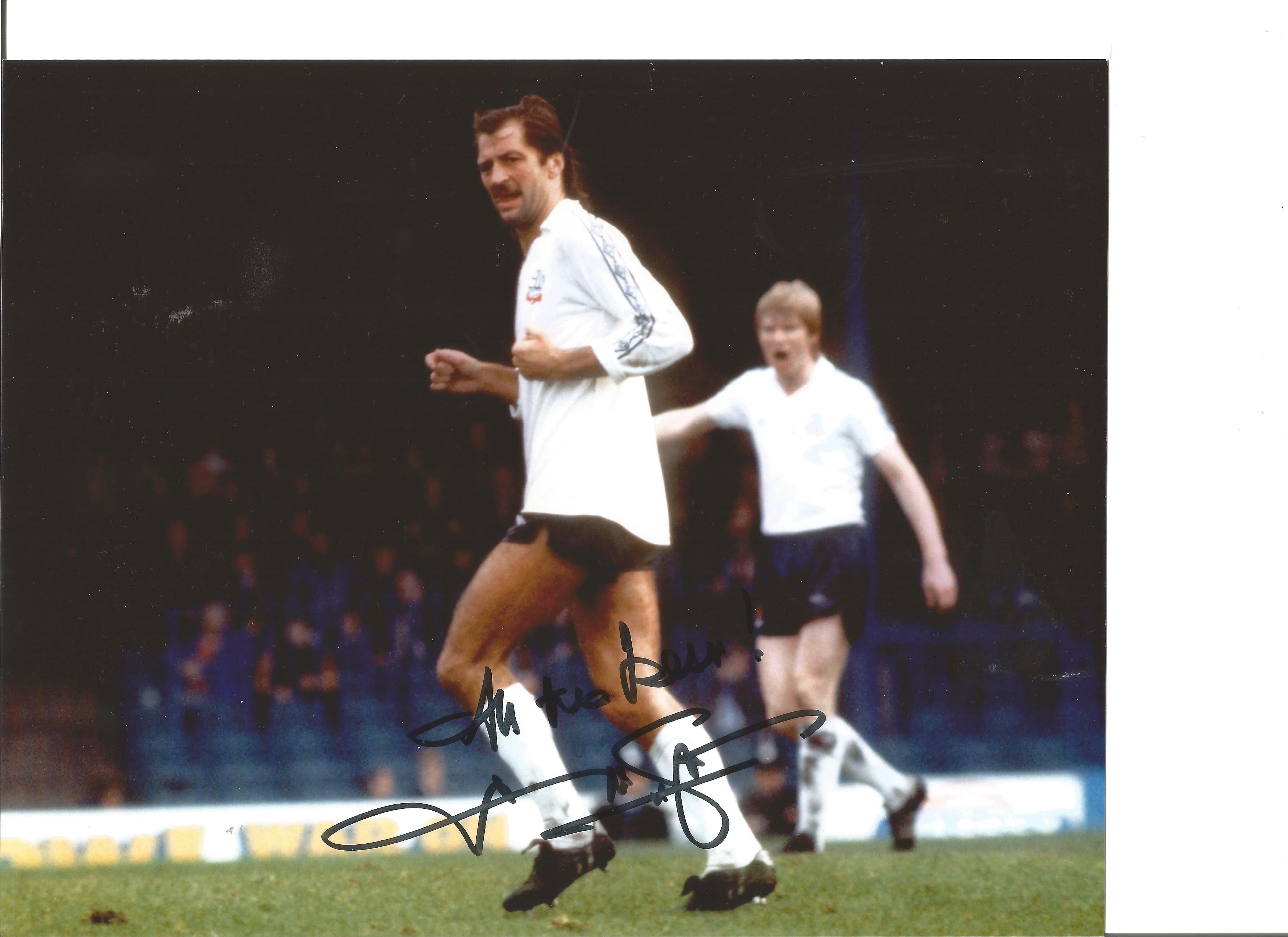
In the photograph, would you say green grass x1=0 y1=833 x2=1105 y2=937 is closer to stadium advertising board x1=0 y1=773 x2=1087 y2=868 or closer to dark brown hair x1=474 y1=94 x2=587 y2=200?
stadium advertising board x1=0 y1=773 x2=1087 y2=868

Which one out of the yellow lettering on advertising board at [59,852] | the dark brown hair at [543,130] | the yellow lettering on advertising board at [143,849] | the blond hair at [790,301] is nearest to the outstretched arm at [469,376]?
the dark brown hair at [543,130]

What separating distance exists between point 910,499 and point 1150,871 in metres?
1.46

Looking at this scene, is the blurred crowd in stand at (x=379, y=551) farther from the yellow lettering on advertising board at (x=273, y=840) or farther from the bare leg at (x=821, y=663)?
the yellow lettering on advertising board at (x=273, y=840)

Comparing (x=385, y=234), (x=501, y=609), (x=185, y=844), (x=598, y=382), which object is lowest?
(x=185, y=844)

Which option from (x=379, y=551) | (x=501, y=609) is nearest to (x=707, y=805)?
(x=501, y=609)

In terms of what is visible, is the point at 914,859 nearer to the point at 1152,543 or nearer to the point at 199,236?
the point at 1152,543

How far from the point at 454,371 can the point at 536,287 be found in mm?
390

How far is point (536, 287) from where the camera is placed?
4203 millimetres

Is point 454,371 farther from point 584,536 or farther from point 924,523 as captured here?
point 924,523

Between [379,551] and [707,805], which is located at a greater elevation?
[379,551]

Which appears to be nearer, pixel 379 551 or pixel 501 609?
pixel 501 609

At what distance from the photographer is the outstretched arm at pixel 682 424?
421 cm

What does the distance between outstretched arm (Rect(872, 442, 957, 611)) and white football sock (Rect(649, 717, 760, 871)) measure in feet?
2.96

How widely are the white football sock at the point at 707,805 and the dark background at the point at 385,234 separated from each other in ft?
2.39
